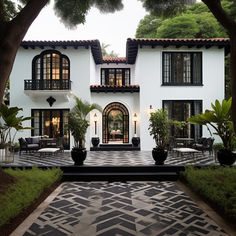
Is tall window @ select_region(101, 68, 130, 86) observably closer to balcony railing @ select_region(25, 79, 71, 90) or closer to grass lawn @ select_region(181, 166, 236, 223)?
balcony railing @ select_region(25, 79, 71, 90)

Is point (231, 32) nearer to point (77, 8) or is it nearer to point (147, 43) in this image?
point (77, 8)

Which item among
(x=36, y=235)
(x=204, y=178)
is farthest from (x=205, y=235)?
(x=36, y=235)

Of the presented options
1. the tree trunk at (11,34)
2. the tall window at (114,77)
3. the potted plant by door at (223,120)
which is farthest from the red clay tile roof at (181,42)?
the tree trunk at (11,34)

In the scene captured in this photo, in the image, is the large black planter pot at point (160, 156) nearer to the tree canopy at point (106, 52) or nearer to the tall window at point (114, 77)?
the tall window at point (114, 77)

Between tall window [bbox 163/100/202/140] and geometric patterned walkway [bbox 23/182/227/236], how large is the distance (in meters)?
7.21

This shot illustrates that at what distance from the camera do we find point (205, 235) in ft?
11.4

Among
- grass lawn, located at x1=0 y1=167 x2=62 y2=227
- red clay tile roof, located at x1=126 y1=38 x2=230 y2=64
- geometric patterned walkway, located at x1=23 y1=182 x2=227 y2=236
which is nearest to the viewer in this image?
geometric patterned walkway, located at x1=23 y1=182 x2=227 y2=236

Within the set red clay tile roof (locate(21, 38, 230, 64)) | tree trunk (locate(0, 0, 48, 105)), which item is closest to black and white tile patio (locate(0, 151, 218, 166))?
tree trunk (locate(0, 0, 48, 105))

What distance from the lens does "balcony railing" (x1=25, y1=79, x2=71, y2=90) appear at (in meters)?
12.3

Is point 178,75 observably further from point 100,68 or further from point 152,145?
point 100,68

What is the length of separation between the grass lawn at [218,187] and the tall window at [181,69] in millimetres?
7400

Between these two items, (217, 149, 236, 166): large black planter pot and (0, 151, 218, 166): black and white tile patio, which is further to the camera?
(0, 151, 218, 166): black and white tile patio

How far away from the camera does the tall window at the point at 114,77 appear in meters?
16.5

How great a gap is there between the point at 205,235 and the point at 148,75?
10480 millimetres
